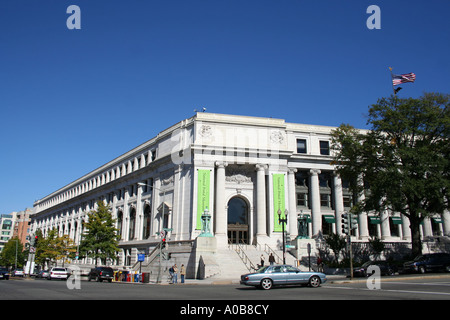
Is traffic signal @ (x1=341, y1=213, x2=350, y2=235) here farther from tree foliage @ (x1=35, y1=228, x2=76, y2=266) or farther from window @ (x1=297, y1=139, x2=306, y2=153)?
tree foliage @ (x1=35, y1=228, x2=76, y2=266)

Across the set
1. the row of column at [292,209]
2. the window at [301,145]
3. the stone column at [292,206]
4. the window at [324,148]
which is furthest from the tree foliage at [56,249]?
the window at [324,148]

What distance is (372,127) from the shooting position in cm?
3812

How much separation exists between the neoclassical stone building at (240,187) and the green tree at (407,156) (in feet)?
25.0

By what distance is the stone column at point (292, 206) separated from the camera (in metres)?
50.5

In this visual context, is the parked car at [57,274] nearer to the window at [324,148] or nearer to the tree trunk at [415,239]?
the window at [324,148]

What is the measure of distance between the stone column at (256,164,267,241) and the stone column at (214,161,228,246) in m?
4.13

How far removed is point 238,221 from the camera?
163ft

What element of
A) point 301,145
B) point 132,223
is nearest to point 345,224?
point 301,145

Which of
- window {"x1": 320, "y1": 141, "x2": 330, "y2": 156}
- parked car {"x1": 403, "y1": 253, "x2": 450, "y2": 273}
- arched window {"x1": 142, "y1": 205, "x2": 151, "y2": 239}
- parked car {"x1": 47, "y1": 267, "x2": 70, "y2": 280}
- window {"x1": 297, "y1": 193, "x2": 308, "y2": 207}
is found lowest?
parked car {"x1": 47, "y1": 267, "x2": 70, "y2": 280}

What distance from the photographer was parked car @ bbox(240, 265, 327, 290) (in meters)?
21.1

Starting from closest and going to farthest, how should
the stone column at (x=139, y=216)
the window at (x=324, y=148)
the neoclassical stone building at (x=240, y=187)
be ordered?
the neoclassical stone building at (x=240, y=187) < the window at (x=324, y=148) < the stone column at (x=139, y=216)

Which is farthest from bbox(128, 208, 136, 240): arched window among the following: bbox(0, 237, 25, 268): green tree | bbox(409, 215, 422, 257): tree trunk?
bbox(0, 237, 25, 268): green tree

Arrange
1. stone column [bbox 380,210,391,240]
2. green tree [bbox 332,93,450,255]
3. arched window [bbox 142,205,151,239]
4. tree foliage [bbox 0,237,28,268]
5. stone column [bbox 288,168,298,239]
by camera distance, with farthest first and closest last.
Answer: tree foliage [bbox 0,237,28,268] < arched window [bbox 142,205,151,239] < stone column [bbox 380,210,391,240] < stone column [bbox 288,168,298,239] < green tree [bbox 332,93,450,255]

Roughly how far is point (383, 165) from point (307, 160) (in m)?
17.3
